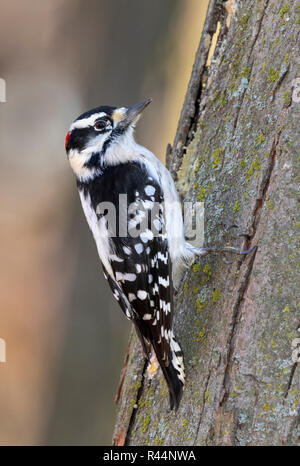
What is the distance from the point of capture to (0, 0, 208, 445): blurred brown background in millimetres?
5566

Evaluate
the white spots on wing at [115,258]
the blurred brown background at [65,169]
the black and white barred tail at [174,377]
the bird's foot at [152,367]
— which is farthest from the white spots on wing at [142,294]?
the blurred brown background at [65,169]

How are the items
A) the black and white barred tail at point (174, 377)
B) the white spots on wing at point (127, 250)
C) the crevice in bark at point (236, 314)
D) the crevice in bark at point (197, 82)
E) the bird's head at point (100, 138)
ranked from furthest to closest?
the crevice in bark at point (197, 82) < the bird's head at point (100, 138) < the white spots on wing at point (127, 250) < the black and white barred tail at point (174, 377) < the crevice in bark at point (236, 314)

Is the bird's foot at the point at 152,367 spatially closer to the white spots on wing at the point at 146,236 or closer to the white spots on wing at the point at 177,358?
the white spots on wing at the point at 177,358

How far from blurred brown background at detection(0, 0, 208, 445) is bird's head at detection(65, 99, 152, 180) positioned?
197 cm

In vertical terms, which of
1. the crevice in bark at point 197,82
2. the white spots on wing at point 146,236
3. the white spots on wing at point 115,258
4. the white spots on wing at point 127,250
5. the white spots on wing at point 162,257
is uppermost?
the crevice in bark at point 197,82

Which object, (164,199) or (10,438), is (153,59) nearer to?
(164,199)

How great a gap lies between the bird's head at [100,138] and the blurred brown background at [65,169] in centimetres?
197

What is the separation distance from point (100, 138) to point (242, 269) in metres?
1.40

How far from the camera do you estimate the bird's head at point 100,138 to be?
354cm

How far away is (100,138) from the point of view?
3.58 meters

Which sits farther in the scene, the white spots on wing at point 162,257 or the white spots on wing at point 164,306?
the white spots on wing at point 162,257

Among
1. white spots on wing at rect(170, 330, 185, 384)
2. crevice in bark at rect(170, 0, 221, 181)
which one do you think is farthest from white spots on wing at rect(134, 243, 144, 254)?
crevice in bark at rect(170, 0, 221, 181)

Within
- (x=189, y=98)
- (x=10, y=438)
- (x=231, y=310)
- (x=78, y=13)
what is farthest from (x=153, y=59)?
(x=10, y=438)

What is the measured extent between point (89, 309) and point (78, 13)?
3097 millimetres
